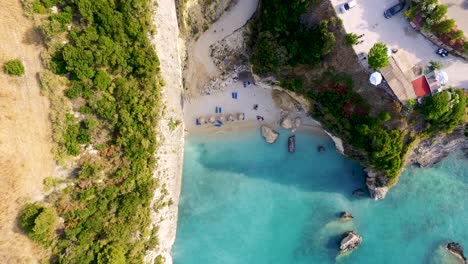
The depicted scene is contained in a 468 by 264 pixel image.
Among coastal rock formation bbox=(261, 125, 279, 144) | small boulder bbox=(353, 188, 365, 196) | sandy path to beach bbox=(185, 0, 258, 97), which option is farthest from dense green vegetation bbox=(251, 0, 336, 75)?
small boulder bbox=(353, 188, 365, 196)

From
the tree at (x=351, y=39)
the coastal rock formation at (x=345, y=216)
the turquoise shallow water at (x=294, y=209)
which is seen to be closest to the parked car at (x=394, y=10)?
the tree at (x=351, y=39)

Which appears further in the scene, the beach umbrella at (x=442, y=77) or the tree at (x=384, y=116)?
the tree at (x=384, y=116)

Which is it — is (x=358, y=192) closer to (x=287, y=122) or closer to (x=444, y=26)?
(x=287, y=122)

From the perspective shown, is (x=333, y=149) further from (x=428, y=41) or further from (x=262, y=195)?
(x=428, y=41)

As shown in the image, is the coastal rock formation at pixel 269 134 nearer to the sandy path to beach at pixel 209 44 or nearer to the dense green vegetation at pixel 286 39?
the dense green vegetation at pixel 286 39

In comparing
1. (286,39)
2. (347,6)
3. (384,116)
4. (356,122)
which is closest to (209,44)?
(286,39)
